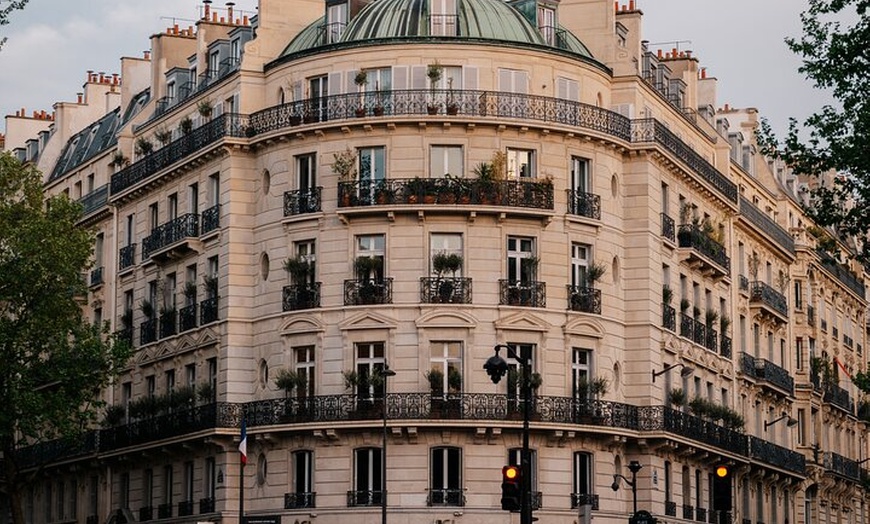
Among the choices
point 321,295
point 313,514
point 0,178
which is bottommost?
point 313,514

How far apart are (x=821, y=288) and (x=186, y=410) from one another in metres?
33.6

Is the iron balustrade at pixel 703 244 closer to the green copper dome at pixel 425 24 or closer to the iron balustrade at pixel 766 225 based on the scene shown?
the iron balustrade at pixel 766 225

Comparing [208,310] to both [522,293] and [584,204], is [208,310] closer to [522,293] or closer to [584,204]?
[522,293]

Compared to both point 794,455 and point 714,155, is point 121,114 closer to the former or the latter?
point 714,155

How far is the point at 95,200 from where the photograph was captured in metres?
72.5

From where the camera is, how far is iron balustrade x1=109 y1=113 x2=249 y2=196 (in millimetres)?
A: 60625

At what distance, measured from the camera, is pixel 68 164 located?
258ft

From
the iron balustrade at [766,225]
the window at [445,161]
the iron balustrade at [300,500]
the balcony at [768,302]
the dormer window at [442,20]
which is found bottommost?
the iron balustrade at [300,500]

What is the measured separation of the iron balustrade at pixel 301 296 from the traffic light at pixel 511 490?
17.5 meters

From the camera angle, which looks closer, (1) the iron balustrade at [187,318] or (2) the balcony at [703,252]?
(1) the iron balustrade at [187,318]

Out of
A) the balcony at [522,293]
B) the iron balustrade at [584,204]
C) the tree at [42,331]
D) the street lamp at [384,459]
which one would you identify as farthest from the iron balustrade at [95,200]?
the street lamp at [384,459]

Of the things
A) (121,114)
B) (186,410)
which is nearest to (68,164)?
(121,114)

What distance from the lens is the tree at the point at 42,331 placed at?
6400cm

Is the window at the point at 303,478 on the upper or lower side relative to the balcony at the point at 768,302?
lower
